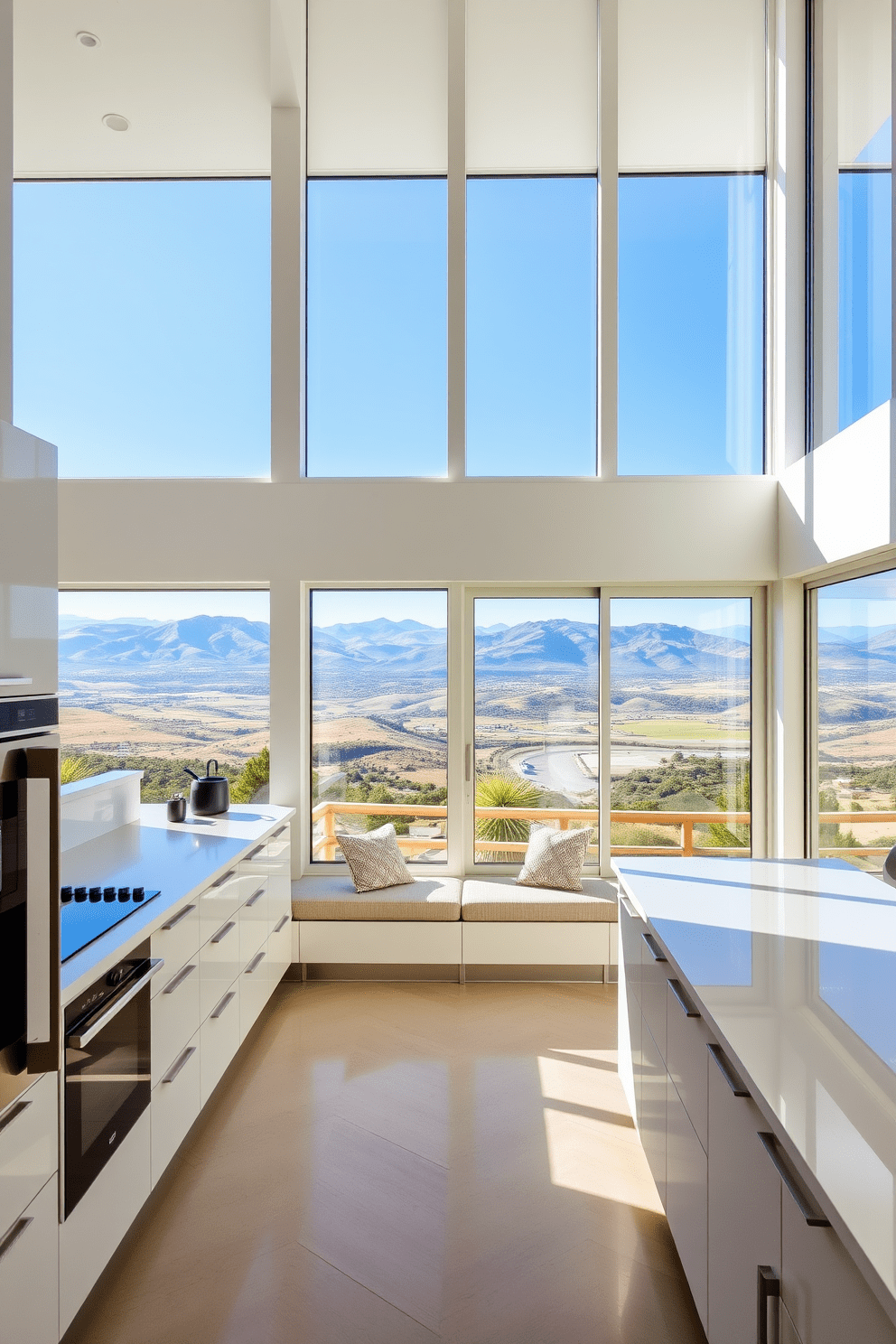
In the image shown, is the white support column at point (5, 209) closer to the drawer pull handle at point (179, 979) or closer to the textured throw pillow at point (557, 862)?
the drawer pull handle at point (179, 979)

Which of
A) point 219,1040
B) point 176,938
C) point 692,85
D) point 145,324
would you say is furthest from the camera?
point 145,324

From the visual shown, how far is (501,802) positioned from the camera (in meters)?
4.48

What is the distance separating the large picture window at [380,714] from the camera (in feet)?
14.6

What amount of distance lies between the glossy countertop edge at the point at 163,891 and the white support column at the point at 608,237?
8.89 ft

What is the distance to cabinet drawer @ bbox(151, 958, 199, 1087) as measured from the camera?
2.16 m

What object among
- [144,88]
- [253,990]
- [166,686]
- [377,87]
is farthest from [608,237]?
[253,990]

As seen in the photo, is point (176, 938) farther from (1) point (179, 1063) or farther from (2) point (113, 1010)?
(2) point (113, 1010)

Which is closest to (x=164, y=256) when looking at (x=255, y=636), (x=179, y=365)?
(x=179, y=365)

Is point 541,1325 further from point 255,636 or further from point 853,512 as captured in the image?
point 255,636

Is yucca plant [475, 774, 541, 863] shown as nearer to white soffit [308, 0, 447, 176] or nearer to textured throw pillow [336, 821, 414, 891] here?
textured throw pillow [336, 821, 414, 891]

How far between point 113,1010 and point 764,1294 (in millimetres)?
1458

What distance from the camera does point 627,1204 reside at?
2268 mm

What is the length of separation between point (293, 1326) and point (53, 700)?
1.59m

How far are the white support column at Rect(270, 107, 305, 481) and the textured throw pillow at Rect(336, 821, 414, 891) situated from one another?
2.11m
